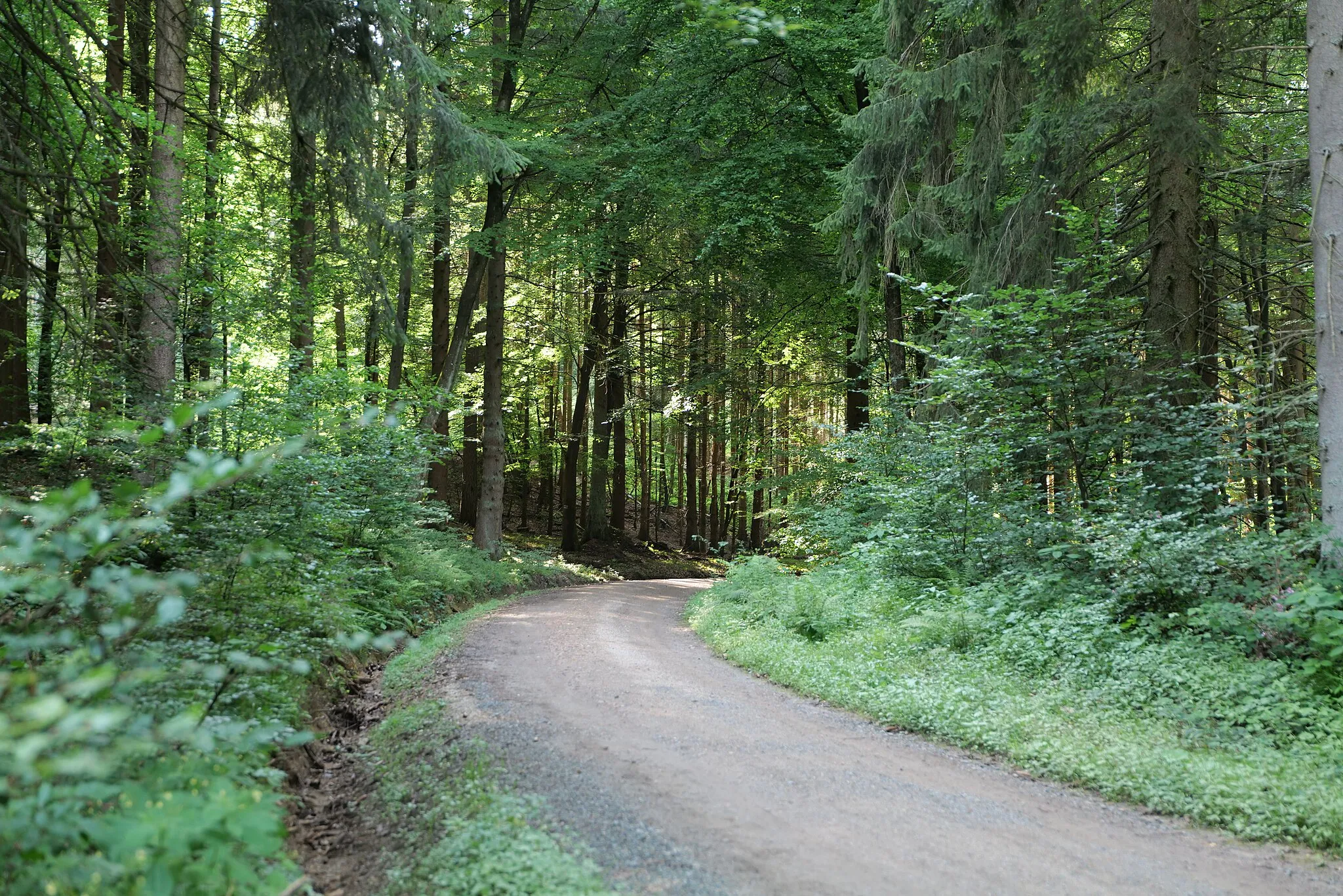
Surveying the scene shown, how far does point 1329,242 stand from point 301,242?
36.3ft

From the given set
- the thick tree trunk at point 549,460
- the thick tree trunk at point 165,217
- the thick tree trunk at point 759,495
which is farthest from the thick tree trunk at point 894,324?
the thick tree trunk at point 549,460

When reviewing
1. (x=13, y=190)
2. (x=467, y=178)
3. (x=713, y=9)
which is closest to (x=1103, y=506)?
(x=713, y=9)

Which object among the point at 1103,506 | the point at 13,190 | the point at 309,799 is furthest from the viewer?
the point at 1103,506

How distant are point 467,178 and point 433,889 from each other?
31.2 feet

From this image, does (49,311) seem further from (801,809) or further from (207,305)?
(801,809)

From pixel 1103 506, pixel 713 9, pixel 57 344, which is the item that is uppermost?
pixel 713 9

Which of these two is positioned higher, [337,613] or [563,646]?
[337,613]

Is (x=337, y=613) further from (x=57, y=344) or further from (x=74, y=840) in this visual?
(x=74, y=840)

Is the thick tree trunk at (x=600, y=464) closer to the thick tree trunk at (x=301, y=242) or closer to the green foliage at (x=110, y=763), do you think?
the thick tree trunk at (x=301, y=242)

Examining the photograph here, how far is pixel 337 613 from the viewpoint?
7.38 meters

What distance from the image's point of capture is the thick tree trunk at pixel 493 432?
19.1 metres

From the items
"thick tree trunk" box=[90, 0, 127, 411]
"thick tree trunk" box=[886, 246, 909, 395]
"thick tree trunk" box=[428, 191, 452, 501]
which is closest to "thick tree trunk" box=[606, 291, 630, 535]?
"thick tree trunk" box=[428, 191, 452, 501]

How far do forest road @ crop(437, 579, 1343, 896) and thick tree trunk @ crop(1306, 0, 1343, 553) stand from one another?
4.13 meters

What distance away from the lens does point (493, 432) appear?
63.3 ft
